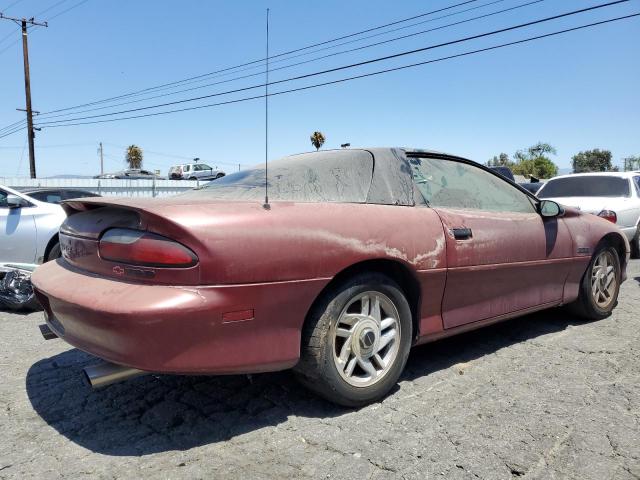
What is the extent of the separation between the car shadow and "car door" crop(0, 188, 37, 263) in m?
2.69

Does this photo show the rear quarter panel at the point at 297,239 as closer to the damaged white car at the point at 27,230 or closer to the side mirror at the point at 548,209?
the side mirror at the point at 548,209

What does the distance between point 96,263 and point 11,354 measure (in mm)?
1765

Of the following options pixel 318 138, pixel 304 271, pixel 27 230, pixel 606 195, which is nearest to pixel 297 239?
pixel 304 271

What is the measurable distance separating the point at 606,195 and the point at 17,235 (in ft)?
28.3

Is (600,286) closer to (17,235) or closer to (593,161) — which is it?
(17,235)

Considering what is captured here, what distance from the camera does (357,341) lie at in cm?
263

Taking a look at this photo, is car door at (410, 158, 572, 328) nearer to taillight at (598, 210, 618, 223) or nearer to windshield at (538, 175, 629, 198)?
taillight at (598, 210, 618, 223)

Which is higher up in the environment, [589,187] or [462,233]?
[589,187]

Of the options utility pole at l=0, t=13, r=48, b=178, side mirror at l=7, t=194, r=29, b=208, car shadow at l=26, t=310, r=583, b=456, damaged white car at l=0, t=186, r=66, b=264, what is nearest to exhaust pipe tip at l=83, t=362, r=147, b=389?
car shadow at l=26, t=310, r=583, b=456

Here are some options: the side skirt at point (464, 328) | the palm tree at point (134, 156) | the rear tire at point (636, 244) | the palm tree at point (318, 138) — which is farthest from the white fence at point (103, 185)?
the palm tree at point (134, 156)

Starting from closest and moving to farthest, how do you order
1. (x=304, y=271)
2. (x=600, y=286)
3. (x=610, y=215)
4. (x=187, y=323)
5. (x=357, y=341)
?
(x=187, y=323), (x=304, y=271), (x=357, y=341), (x=600, y=286), (x=610, y=215)

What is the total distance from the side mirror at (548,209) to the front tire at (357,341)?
1.68 metres

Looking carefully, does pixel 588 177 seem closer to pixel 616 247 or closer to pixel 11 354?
pixel 616 247

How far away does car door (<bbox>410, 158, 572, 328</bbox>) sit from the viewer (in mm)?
3109
